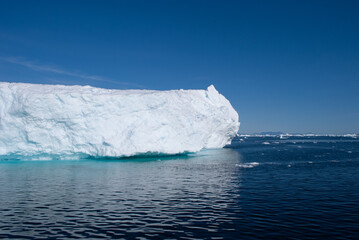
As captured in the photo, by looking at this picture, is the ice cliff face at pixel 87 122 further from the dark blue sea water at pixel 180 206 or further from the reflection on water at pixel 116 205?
the dark blue sea water at pixel 180 206

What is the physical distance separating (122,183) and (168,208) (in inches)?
308

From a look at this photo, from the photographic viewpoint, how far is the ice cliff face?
32500 mm

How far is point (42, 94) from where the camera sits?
1286 inches

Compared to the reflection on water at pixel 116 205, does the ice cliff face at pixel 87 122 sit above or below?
above

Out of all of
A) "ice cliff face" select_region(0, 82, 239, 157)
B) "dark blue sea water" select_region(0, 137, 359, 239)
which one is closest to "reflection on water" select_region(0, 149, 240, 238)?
"dark blue sea water" select_region(0, 137, 359, 239)

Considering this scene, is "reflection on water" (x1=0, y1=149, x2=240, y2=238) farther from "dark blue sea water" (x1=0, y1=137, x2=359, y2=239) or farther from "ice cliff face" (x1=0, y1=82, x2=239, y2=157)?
"ice cliff face" (x1=0, y1=82, x2=239, y2=157)

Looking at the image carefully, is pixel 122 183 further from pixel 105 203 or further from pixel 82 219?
pixel 82 219

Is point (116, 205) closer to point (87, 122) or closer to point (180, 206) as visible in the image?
point (180, 206)

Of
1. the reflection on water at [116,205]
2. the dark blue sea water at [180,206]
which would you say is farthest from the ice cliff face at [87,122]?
the dark blue sea water at [180,206]

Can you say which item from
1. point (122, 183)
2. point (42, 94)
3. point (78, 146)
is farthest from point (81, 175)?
point (42, 94)

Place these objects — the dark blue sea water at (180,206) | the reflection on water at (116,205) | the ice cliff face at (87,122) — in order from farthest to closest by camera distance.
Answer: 1. the ice cliff face at (87,122)
2. the reflection on water at (116,205)
3. the dark blue sea water at (180,206)

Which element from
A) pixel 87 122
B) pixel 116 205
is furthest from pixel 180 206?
pixel 87 122

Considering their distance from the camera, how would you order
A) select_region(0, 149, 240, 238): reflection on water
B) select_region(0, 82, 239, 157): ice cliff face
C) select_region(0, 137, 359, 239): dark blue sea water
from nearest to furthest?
select_region(0, 137, 359, 239): dark blue sea water → select_region(0, 149, 240, 238): reflection on water → select_region(0, 82, 239, 157): ice cliff face

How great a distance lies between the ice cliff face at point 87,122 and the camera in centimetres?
3250
